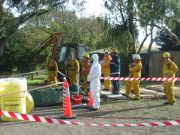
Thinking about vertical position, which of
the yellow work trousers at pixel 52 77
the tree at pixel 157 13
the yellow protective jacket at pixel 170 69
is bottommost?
the yellow work trousers at pixel 52 77

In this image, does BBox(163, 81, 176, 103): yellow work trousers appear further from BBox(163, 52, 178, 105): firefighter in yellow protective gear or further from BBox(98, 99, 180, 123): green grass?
BBox(98, 99, 180, 123): green grass

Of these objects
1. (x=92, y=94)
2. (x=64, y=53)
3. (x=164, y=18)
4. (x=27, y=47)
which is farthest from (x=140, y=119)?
(x=27, y=47)

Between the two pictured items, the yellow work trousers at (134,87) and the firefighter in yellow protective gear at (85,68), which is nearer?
the yellow work trousers at (134,87)

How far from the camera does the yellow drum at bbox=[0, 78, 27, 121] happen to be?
11531mm

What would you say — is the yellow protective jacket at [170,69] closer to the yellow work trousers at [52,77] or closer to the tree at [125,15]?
the yellow work trousers at [52,77]

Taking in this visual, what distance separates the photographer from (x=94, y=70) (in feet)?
43.8

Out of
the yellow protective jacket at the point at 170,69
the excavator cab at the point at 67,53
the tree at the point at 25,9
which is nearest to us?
the yellow protective jacket at the point at 170,69

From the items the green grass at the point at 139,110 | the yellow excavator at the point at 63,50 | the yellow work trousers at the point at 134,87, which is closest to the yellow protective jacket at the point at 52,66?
the yellow excavator at the point at 63,50

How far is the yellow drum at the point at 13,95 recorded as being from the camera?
454 inches

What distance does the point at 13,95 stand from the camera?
11570mm

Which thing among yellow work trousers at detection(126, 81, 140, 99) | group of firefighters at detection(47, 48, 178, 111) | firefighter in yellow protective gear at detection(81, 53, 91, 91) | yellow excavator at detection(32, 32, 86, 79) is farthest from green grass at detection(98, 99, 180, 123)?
yellow excavator at detection(32, 32, 86, 79)

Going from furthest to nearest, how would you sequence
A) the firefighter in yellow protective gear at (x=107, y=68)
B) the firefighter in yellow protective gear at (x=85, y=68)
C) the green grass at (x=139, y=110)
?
the firefighter in yellow protective gear at (x=107, y=68), the firefighter in yellow protective gear at (x=85, y=68), the green grass at (x=139, y=110)

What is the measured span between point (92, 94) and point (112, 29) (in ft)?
Result: 71.4

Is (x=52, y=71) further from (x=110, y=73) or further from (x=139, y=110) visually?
(x=139, y=110)
